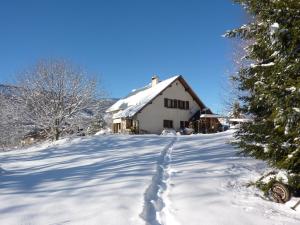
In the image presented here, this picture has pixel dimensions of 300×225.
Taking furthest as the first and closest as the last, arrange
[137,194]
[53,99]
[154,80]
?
[154,80], [53,99], [137,194]

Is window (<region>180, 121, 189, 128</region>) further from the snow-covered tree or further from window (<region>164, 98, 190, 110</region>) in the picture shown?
the snow-covered tree

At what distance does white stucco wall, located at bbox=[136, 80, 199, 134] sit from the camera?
1558 inches

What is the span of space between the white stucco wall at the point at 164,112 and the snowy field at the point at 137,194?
25.4 m

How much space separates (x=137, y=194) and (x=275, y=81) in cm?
415

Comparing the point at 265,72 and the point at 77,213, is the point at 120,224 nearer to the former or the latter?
the point at 77,213

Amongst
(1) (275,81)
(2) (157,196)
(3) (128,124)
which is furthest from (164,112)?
(1) (275,81)

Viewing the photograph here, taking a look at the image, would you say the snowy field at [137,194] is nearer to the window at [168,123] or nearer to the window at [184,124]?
the window at [168,123]

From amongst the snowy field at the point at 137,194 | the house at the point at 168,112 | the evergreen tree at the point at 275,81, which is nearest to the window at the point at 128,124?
the house at the point at 168,112

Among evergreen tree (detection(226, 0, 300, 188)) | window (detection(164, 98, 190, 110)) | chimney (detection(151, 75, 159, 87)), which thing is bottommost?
evergreen tree (detection(226, 0, 300, 188))

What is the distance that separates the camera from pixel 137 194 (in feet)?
26.5

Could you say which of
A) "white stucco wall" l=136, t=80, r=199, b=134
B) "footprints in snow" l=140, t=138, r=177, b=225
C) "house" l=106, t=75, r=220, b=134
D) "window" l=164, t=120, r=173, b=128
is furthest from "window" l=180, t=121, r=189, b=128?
"footprints in snow" l=140, t=138, r=177, b=225

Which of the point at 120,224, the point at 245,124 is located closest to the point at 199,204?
the point at 120,224

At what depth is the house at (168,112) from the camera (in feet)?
129

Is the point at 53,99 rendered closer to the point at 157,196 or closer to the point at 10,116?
the point at 10,116
